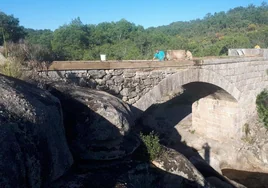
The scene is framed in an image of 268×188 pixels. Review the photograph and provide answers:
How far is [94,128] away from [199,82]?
5.82 m

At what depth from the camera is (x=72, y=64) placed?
4.82 m

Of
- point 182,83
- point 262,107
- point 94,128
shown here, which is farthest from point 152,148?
point 262,107

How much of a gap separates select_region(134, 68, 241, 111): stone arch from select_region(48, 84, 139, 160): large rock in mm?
2441

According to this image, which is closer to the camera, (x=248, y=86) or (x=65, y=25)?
(x=248, y=86)

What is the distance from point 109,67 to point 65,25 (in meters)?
23.4

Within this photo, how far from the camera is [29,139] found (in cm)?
209

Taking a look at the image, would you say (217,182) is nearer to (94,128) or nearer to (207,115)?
(94,128)

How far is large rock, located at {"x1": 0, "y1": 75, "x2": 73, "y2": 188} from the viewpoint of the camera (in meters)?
1.84

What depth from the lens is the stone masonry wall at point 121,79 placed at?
192 inches

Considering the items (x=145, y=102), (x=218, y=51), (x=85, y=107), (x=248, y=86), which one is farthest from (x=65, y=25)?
(x=85, y=107)

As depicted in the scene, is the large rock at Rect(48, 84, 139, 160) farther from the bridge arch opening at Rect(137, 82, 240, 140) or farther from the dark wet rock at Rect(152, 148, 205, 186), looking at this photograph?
the bridge arch opening at Rect(137, 82, 240, 140)

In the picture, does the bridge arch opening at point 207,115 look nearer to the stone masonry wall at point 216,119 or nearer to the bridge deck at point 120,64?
the stone masonry wall at point 216,119

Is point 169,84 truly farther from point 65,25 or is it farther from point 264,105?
point 65,25

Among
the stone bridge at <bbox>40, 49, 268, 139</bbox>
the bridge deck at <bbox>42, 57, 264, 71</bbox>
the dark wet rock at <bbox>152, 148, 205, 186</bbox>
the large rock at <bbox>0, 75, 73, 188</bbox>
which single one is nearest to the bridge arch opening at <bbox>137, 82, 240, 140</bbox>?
the stone bridge at <bbox>40, 49, 268, 139</bbox>
